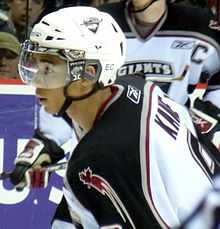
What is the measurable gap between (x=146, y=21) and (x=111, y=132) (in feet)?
4.21

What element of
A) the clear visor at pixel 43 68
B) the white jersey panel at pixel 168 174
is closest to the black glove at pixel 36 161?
the clear visor at pixel 43 68

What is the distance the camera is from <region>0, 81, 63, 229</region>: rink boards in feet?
12.1

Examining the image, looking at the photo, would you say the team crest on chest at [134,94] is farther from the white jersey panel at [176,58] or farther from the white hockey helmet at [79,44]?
the white jersey panel at [176,58]

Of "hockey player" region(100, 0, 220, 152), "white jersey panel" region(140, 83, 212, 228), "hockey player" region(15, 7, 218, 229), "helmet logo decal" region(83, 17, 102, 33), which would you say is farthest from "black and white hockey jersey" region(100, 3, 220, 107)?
"white jersey panel" region(140, 83, 212, 228)

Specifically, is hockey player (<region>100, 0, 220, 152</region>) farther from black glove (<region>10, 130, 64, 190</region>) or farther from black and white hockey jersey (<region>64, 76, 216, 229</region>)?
black and white hockey jersey (<region>64, 76, 216, 229</region>)

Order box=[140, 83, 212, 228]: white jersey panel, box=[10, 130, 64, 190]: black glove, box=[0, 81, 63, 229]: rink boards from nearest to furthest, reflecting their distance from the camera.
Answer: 1. box=[140, 83, 212, 228]: white jersey panel
2. box=[10, 130, 64, 190]: black glove
3. box=[0, 81, 63, 229]: rink boards

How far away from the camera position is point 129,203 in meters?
1.96

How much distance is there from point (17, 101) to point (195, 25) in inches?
35.5

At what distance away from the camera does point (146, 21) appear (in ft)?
10.5

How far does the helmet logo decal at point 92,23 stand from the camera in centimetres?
209

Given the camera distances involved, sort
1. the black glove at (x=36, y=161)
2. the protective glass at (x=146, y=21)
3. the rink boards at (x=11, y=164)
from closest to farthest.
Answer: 1. the black glove at (x=36, y=161)
2. the protective glass at (x=146, y=21)
3. the rink boards at (x=11, y=164)

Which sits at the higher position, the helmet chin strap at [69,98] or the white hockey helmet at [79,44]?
the white hockey helmet at [79,44]

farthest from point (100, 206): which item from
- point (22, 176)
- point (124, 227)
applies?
point (22, 176)

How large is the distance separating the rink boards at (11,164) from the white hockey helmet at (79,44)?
5.15 feet
